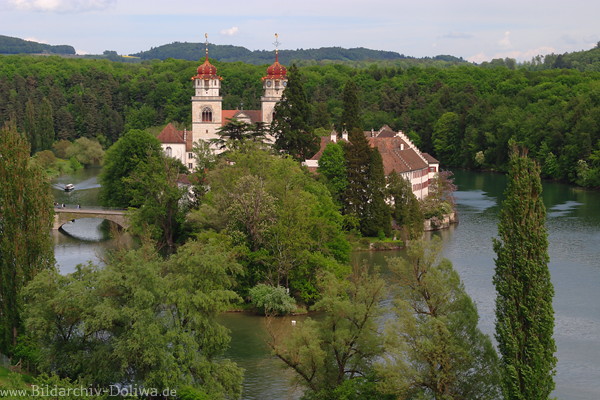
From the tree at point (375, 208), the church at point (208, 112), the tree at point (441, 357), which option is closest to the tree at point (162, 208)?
the tree at point (375, 208)

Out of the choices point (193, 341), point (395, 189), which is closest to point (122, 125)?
point (395, 189)

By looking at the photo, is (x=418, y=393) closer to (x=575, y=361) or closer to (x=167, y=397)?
(x=167, y=397)

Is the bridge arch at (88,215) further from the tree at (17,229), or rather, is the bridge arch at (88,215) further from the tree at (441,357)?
the tree at (441,357)

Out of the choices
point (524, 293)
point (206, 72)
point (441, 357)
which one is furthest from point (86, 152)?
point (524, 293)

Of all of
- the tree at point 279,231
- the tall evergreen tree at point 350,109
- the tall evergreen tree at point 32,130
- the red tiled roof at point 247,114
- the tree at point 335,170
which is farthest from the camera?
the tall evergreen tree at point 32,130

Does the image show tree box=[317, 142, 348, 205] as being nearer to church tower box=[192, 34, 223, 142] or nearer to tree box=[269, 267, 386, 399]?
church tower box=[192, 34, 223, 142]

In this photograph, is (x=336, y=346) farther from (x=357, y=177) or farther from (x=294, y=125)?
(x=294, y=125)

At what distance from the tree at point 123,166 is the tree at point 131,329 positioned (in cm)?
3001

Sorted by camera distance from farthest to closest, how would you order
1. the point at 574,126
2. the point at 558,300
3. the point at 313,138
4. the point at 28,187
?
1. the point at 574,126
2. the point at 313,138
3. the point at 558,300
4. the point at 28,187

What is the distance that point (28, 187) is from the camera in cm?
2956

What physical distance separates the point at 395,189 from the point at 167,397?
30065 mm

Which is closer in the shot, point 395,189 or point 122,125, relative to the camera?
point 395,189

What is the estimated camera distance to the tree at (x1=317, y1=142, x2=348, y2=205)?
5184 centimetres

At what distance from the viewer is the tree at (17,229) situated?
2900cm
